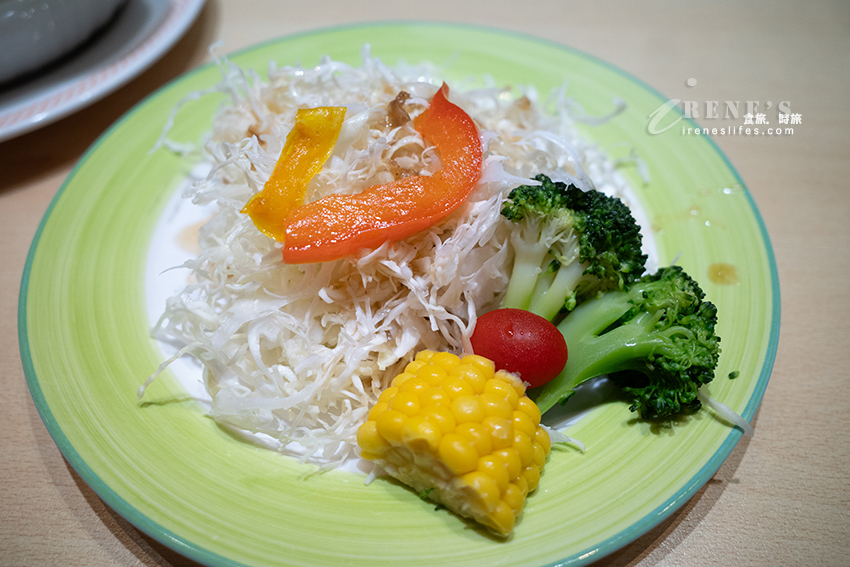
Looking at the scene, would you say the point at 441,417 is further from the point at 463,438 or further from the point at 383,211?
the point at 383,211

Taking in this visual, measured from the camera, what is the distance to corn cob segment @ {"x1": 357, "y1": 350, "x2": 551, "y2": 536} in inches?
51.4

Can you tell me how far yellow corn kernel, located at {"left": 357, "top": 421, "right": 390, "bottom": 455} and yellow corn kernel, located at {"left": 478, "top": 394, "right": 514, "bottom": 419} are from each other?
0.28 m

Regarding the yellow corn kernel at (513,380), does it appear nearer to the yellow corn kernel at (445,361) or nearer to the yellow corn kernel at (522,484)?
the yellow corn kernel at (445,361)

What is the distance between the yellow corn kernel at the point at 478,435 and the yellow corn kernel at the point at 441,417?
0.02 metres

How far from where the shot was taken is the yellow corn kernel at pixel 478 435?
4.34ft

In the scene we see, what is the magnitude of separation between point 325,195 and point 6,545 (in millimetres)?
1364

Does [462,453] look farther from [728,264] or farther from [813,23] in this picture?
[813,23]

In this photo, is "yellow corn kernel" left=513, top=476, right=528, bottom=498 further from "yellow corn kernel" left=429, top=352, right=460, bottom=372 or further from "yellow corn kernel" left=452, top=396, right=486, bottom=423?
"yellow corn kernel" left=429, top=352, right=460, bottom=372

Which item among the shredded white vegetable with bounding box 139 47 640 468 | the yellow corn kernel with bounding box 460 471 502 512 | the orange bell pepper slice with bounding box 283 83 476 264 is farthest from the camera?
the shredded white vegetable with bounding box 139 47 640 468

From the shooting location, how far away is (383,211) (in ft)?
5.44

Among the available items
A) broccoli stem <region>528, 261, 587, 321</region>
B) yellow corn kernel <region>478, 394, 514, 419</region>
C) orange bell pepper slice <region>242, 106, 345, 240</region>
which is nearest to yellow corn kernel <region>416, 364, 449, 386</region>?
yellow corn kernel <region>478, 394, 514, 419</region>

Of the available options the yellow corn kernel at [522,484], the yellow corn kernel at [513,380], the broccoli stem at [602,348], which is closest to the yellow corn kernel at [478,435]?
the yellow corn kernel at [522,484]

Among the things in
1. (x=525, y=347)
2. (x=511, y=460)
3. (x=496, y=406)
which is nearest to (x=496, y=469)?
(x=511, y=460)

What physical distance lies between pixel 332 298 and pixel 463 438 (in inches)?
27.6
